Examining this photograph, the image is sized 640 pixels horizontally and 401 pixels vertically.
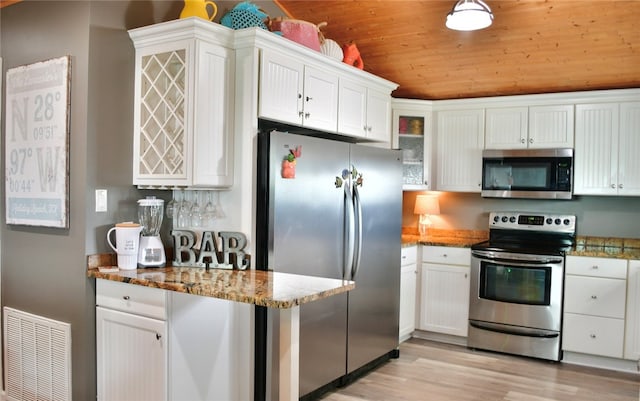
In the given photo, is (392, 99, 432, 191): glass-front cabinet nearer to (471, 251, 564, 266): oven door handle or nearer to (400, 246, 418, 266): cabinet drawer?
(400, 246, 418, 266): cabinet drawer

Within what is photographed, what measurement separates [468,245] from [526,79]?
142cm

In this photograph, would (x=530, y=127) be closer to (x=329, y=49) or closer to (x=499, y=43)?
(x=499, y=43)

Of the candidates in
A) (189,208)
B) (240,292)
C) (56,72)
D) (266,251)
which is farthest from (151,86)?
(240,292)

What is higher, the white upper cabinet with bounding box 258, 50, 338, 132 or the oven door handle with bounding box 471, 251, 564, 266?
the white upper cabinet with bounding box 258, 50, 338, 132

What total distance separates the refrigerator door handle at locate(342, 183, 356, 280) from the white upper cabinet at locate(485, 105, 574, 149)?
5.96 feet

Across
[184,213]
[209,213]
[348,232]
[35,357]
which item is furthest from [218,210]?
[35,357]

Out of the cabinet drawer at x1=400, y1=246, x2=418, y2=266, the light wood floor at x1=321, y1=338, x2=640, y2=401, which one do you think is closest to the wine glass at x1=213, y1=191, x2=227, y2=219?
the light wood floor at x1=321, y1=338, x2=640, y2=401

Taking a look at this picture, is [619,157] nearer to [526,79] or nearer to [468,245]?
[526,79]

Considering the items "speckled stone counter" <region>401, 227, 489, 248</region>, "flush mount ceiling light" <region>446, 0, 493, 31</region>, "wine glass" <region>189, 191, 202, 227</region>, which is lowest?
"speckled stone counter" <region>401, 227, 489, 248</region>

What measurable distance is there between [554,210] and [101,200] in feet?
12.1

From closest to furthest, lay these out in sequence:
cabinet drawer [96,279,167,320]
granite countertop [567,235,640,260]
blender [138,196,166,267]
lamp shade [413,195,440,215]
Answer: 1. cabinet drawer [96,279,167,320]
2. blender [138,196,166,267]
3. granite countertop [567,235,640,260]
4. lamp shade [413,195,440,215]

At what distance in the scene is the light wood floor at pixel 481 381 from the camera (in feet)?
11.7

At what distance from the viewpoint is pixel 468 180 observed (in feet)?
16.1

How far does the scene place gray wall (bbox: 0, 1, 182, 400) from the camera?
9.46ft
